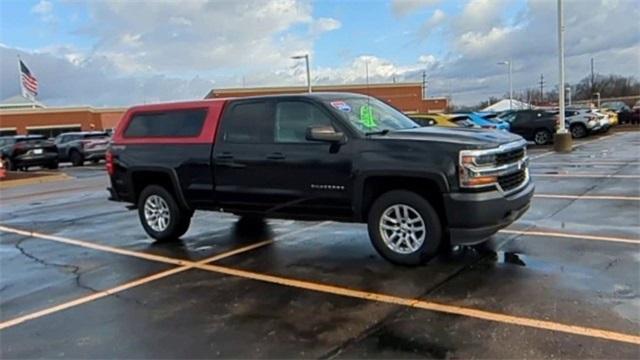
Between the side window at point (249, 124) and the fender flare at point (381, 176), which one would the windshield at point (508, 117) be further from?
the fender flare at point (381, 176)

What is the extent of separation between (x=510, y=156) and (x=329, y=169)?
1970mm

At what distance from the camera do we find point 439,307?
4.96 meters

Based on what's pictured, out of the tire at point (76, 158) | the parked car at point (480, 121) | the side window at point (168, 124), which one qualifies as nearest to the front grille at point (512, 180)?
the side window at point (168, 124)

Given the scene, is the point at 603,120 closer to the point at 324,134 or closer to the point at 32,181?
the point at 32,181

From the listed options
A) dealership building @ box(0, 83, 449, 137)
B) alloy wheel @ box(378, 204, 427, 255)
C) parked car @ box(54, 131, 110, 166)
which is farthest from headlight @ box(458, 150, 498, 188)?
dealership building @ box(0, 83, 449, 137)

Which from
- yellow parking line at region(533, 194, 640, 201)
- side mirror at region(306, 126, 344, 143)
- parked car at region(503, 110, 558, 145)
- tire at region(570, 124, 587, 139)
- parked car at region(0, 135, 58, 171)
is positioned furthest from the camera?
tire at region(570, 124, 587, 139)

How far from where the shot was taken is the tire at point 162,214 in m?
8.24

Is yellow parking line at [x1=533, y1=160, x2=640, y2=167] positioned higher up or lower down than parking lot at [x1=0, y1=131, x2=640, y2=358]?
higher up

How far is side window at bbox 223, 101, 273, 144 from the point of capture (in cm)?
726

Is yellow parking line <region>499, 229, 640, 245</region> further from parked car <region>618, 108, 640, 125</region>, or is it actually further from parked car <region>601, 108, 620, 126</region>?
parked car <region>618, 108, 640, 125</region>

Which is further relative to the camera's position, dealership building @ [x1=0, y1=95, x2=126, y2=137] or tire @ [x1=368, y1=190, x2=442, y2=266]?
dealership building @ [x1=0, y1=95, x2=126, y2=137]

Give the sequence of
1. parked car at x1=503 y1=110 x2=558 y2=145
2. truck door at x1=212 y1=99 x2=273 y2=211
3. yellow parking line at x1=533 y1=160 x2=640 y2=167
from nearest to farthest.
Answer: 1. truck door at x1=212 y1=99 x2=273 y2=211
2. yellow parking line at x1=533 y1=160 x2=640 y2=167
3. parked car at x1=503 y1=110 x2=558 y2=145

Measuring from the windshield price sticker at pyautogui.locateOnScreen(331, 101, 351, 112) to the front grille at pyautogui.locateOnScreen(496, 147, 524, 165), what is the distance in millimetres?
1819

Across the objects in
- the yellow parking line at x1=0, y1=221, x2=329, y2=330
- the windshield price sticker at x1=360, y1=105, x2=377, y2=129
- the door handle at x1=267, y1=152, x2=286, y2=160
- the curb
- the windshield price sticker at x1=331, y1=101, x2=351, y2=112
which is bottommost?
the yellow parking line at x1=0, y1=221, x2=329, y2=330
